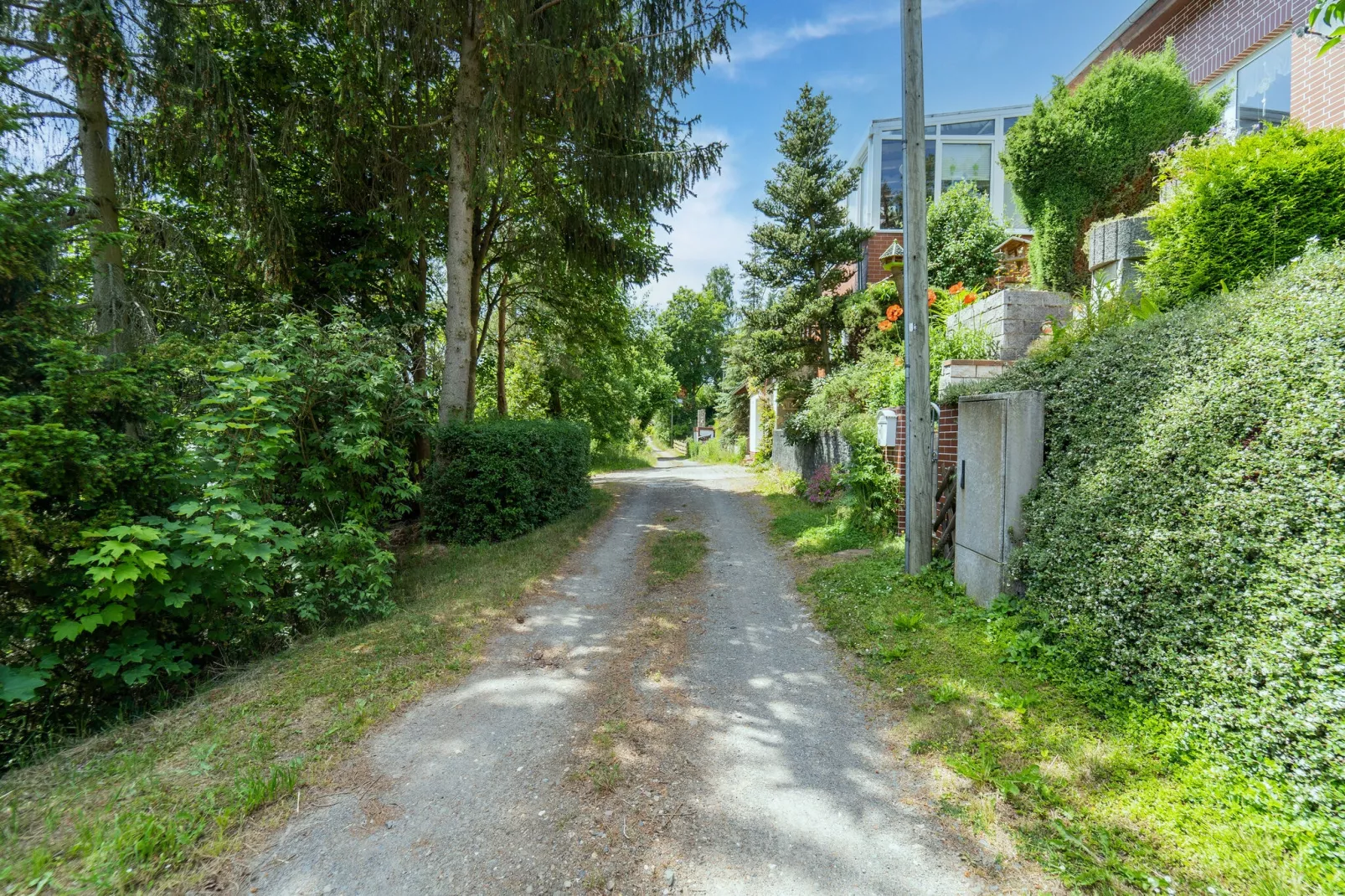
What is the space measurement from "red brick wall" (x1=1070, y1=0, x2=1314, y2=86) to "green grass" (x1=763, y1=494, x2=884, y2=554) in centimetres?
922

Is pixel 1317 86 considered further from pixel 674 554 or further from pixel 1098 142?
pixel 674 554

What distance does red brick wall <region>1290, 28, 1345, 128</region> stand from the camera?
6.75 meters

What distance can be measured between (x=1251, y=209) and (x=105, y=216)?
41.0ft

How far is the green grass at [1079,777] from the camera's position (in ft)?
7.09

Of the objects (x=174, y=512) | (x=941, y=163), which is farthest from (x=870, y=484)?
(x=941, y=163)

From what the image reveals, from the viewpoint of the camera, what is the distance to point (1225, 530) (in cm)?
273

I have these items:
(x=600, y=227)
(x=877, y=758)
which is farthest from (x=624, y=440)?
(x=877, y=758)

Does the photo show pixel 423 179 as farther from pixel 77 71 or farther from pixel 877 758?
pixel 877 758

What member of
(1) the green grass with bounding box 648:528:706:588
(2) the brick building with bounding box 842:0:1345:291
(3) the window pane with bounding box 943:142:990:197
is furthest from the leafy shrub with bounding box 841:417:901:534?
(3) the window pane with bounding box 943:142:990:197

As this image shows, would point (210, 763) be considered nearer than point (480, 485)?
Yes

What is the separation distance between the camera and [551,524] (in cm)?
966

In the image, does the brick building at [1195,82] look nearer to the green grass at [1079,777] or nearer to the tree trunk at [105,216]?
the green grass at [1079,777]

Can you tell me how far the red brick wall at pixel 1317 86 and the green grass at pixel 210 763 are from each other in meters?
11.2

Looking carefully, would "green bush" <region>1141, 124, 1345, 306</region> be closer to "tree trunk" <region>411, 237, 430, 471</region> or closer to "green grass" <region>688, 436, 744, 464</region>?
"tree trunk" <region>411, 237, 430, 471</region>
